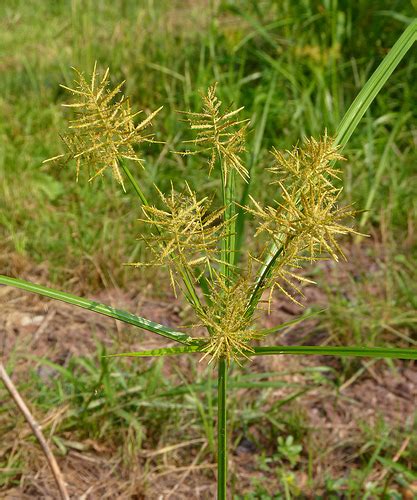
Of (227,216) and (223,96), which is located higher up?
(227,216)

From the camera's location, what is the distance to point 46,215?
270 centimetres

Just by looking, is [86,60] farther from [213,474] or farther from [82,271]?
[213,474]

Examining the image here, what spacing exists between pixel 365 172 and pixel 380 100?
40 cm

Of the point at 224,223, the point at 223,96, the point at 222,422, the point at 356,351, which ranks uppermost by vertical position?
the point at 224,223

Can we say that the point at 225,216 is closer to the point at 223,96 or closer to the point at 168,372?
the point at 168,372

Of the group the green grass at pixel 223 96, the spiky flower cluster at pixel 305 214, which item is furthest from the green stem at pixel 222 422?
the green grass at pixel 223 96

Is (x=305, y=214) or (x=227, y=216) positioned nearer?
(x=305, y=214)

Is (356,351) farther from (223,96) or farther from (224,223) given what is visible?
(223,96)

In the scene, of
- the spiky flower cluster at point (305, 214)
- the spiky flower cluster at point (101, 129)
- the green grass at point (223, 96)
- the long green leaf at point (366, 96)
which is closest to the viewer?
the spiky flower cluster at point (305, 214)

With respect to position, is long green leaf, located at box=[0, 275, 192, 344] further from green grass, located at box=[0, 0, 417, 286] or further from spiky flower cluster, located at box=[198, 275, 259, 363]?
green grass, located at box=[0, 0, 417, 286]

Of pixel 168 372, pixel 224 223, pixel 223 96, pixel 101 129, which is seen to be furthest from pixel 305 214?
pixel 223 96

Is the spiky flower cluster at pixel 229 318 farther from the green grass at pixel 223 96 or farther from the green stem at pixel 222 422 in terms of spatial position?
the green grass at pixel 223 96

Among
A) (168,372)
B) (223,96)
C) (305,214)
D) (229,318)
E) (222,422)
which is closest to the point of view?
(305,214)

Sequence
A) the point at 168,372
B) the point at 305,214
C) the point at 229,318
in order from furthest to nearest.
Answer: the point at 168,372 → the point at 229,318 → the point at 305,214
